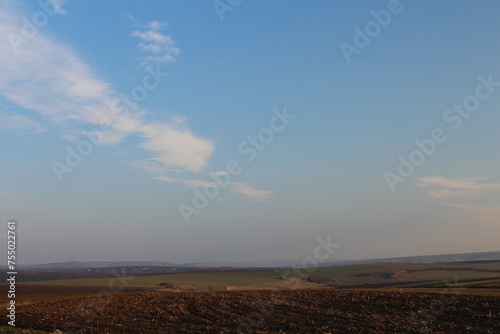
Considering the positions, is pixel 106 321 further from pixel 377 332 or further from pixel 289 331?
pixel 377 332

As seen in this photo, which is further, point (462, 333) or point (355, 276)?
point (355, 276)

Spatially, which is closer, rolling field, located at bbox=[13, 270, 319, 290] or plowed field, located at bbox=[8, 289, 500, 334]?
plowed field, located at bbox=[8, 289, 500, 334]

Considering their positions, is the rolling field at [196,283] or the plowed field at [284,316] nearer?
the plowed field at [284,316]

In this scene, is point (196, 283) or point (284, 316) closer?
point (284, 316)

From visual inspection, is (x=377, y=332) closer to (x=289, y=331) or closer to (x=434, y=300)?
(x=289, y=331)

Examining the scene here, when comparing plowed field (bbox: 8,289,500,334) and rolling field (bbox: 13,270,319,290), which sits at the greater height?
plowed field (bbox: 8,289,500,334)

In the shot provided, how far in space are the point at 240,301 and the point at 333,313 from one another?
1214 centimetres

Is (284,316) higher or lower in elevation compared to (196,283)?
higher

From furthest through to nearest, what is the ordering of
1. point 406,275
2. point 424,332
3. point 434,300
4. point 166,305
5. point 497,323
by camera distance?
point 406,275 < point 166,305 < point 434,300 < point 497,323 < point 424,332

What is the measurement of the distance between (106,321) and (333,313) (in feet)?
52.8

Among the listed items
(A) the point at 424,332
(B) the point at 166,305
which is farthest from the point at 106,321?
(A) the point at 424,332

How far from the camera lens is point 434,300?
3581cm

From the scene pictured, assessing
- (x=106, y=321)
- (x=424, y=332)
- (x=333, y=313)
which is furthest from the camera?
(x=333, y=313)

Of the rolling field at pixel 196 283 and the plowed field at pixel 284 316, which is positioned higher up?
the plowed field at pixel 284 316
